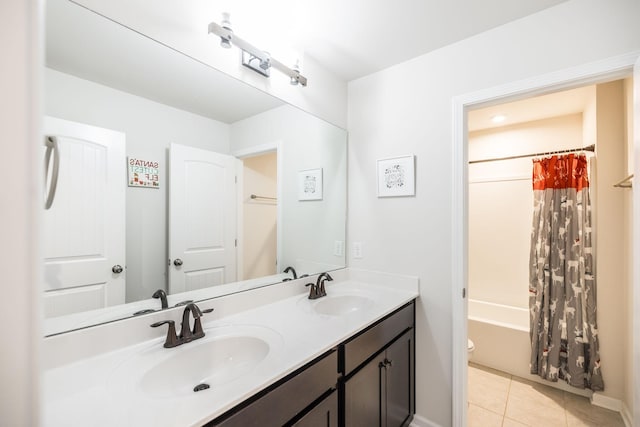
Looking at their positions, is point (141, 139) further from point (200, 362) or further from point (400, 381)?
point (400, 381)

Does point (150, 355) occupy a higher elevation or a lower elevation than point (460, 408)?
Answer: higher

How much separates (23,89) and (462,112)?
1823mm

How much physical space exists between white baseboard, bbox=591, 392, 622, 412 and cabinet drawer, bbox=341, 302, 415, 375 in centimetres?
161

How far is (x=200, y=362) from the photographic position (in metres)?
1.04

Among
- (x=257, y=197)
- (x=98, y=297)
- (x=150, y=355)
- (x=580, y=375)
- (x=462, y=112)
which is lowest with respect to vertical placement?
(x=580, y=375)

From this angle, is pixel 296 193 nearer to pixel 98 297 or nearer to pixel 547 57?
pixel 98 297

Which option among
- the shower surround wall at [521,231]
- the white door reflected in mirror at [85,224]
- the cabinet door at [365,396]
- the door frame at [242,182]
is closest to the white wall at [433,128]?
the cabinet door at [365,396]

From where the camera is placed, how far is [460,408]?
160 centimetres

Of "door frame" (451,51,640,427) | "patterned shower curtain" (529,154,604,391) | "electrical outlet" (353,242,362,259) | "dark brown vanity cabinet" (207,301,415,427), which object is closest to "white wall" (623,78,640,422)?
"patterned shower curtain" (529,154,604,391)

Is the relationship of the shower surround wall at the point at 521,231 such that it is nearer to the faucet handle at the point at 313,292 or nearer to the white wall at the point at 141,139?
the faucet handle at the point at 313,292

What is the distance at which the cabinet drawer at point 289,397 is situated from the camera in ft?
2.54

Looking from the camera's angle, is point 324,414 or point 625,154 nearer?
point 324,414

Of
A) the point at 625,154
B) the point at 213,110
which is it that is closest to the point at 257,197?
the point at 213,110

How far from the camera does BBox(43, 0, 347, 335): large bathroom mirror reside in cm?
92
